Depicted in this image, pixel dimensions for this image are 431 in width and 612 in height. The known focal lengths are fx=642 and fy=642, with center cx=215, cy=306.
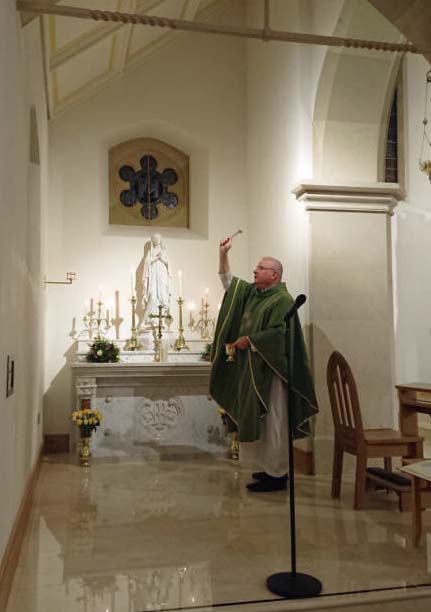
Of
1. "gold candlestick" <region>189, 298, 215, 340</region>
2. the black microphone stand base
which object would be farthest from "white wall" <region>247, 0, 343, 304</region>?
the black microphone stand base

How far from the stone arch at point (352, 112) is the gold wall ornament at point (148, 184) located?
3167mm

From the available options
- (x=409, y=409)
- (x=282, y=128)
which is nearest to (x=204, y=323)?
(x=282, y=128)

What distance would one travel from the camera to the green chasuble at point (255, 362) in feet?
17.3

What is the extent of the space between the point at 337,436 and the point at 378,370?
1425mm

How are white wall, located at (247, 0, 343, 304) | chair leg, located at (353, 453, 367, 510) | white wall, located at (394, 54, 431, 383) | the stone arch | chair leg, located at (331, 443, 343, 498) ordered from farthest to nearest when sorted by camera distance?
white wall, located at (394, 54, 431, 383)
white wall, located at (247, 0, 343, 304)
the stone arch
chair leg, located at (331, 443, 343, 498)
chair leg, located at (353, 453, 367, 510)

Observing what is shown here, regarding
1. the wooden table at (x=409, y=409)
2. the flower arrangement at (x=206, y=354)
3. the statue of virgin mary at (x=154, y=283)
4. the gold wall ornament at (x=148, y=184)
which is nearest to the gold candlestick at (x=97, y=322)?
the statue of virgin mary at (x=154, y=283)

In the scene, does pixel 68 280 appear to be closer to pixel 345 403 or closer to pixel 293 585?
pixel 345 403

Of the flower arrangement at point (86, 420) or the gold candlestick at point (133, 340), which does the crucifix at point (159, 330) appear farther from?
the flower arrangement at point (86, 420)

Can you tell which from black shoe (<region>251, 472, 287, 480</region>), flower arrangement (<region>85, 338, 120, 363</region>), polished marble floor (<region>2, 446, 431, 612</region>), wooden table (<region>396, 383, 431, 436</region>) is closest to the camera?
polished marble floor (<region>2, 446, 431, 612</region>)

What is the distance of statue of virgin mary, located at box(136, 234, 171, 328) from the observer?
26.9 feet

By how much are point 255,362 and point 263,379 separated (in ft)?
0.51

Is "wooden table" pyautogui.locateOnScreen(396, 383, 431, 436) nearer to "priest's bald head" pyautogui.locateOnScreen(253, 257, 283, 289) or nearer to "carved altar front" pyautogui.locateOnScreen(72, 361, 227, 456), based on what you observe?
"priest's bald head" pyautogui.locateOnScreen(253, 257, 283, 289)

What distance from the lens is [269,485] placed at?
546 cm

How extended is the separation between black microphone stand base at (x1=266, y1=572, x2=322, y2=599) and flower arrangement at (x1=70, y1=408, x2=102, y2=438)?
378 centimetres
